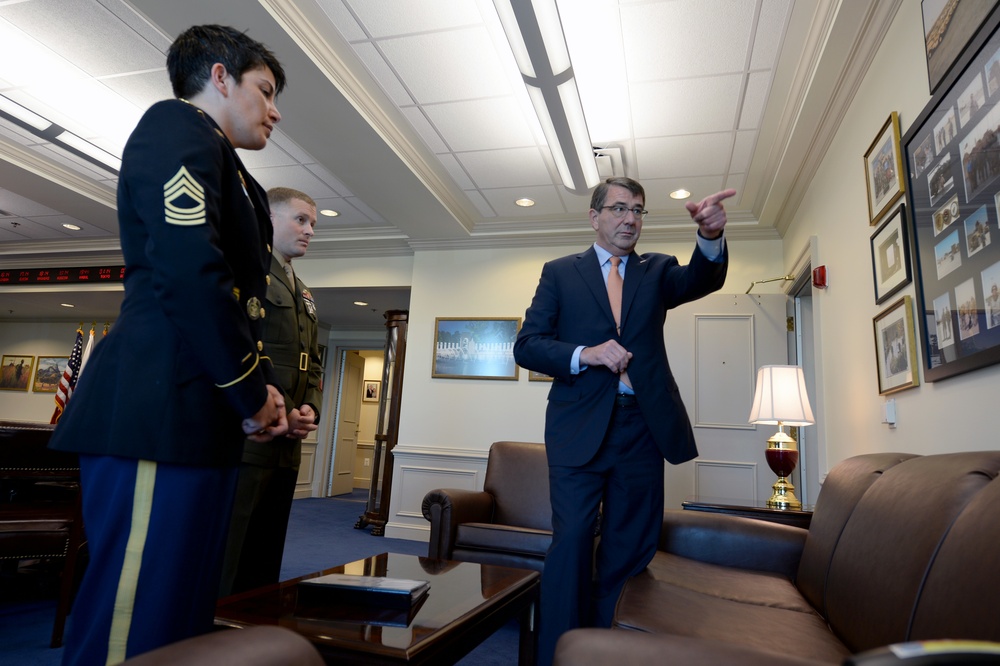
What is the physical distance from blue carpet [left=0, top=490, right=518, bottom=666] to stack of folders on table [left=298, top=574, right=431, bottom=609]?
112cm

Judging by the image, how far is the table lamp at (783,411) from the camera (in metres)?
3.21

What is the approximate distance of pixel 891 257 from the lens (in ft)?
8.25

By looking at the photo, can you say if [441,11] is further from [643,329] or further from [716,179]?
[716,179]

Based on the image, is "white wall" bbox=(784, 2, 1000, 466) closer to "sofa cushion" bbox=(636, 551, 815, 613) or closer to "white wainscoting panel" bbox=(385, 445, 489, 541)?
"sofa cushion" bbox=(636, 551, 815, 613)

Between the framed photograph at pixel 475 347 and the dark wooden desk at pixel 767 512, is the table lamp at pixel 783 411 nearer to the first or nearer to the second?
the dark wooden desk at pixel 767 512

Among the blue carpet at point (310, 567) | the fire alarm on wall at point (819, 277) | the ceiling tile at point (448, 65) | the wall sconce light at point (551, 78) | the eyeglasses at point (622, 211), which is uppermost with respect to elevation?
the ceiling tile at point (448, 65)

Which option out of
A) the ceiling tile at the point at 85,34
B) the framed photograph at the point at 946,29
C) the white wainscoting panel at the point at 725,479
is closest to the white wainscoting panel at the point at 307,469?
the white wainscoting panel at the point at 725,479

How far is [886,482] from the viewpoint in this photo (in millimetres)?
1308

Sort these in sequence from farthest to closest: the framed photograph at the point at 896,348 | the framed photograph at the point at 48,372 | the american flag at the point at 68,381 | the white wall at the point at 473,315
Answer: the framed photograph at the point at 48,372
the american flag at the point at 68,381
the white wall at the point at 473,315
the framed photograph at the point at 896,348

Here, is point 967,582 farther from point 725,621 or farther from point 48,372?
point 48,372

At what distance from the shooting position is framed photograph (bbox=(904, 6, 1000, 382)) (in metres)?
1.65

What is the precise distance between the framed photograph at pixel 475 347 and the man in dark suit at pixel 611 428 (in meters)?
3.71

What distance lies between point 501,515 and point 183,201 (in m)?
3.05

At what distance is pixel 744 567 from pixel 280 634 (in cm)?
184
